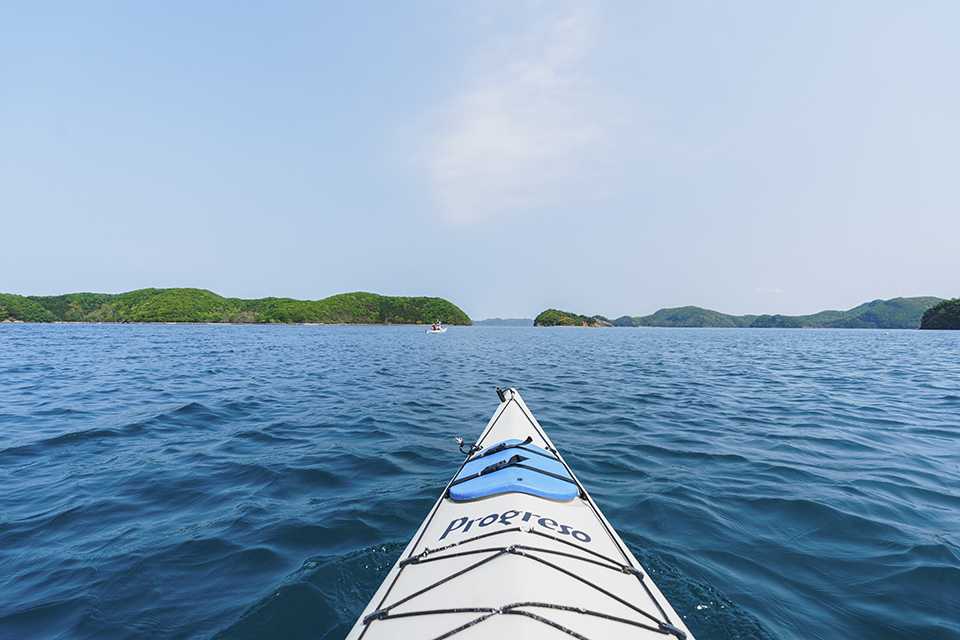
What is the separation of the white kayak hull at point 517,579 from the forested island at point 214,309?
154761mm

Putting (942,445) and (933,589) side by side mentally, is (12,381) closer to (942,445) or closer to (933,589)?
(933,589)

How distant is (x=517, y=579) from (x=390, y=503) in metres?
3.49

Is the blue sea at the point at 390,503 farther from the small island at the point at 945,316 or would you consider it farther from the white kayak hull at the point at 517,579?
the small island at the point at 945,316

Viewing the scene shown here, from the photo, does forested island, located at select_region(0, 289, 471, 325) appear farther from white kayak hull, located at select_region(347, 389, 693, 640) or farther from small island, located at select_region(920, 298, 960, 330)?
white kayak hull, located at select_region(347, 389, 693, 640)

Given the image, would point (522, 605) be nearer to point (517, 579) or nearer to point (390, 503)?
point (517, 579)

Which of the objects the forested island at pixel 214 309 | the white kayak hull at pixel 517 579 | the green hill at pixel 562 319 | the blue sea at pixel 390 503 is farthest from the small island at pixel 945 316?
the forested island at pixel 214 309

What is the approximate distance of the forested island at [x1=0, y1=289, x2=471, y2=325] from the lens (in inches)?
4924

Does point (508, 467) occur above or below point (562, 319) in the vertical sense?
below

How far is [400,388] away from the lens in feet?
50.8

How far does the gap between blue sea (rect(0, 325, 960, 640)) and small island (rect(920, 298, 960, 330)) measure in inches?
4973

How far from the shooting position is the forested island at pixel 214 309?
12506 centimetres

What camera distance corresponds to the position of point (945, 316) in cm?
9550

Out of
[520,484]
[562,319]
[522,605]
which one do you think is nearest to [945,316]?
[562,319]

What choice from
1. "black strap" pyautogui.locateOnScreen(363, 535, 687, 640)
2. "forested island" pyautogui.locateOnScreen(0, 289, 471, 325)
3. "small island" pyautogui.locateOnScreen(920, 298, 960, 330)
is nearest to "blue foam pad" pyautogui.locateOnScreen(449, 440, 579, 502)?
"black strap" pyautogui.locateOnScreen(363, 535, 687, 640)
